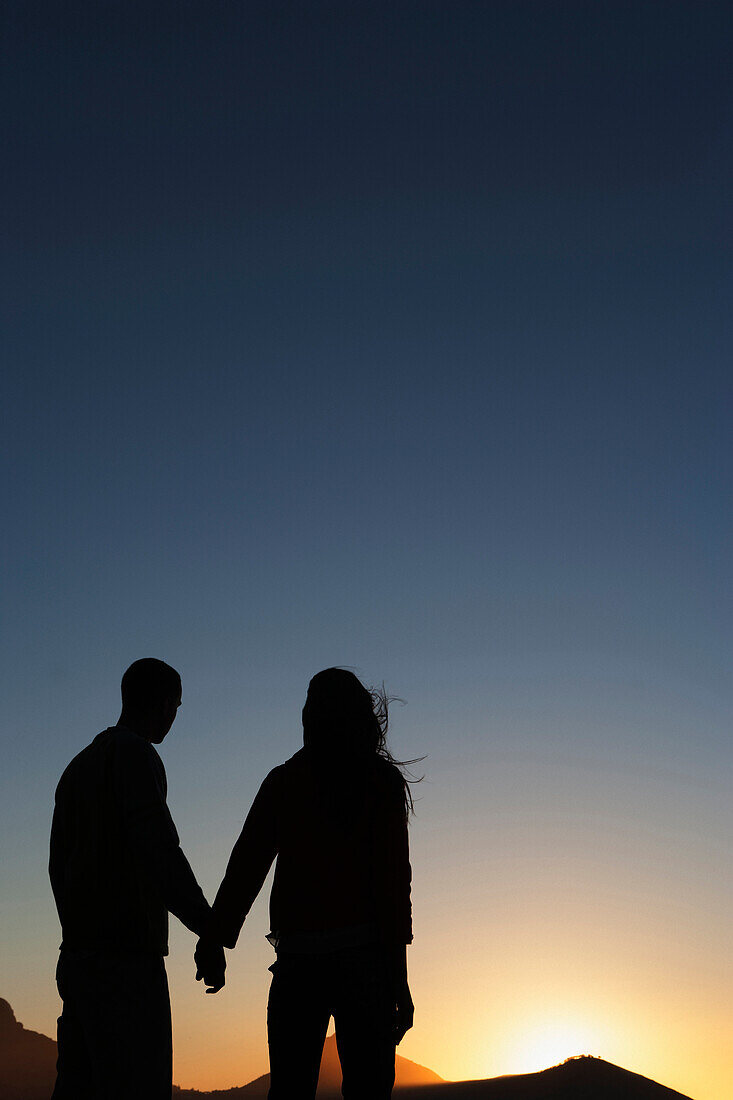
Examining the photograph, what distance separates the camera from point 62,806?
437cm

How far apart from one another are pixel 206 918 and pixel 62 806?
2.66 ft

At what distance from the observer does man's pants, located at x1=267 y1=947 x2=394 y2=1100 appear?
12.7 ft

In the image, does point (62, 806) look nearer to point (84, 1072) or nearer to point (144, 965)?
point (144, 965)

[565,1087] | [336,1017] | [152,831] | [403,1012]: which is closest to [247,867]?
[152,831]

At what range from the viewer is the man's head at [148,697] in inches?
177

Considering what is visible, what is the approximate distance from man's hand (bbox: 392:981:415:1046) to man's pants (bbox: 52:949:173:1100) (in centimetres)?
94

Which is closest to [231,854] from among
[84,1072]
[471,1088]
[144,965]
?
[144,965]

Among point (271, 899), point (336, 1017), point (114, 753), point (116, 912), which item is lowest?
point (336, 1017)

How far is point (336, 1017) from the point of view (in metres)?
3.94

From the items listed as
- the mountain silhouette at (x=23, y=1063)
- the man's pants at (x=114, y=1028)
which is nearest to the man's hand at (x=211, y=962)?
the man's pants at (x=114, y=1028)

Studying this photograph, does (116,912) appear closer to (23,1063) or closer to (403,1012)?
(403,1012)

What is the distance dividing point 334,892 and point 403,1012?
603 mm

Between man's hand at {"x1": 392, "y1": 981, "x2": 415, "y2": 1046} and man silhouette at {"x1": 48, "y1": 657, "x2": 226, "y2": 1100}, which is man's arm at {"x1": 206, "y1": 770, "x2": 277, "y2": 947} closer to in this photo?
man silhouette at {"x1": 48, "y1": 657, "x2": 226, "y2": 1100}

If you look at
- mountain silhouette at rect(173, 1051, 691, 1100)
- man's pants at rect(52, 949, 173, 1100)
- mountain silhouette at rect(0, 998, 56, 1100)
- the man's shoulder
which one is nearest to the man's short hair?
the man's shoulder
